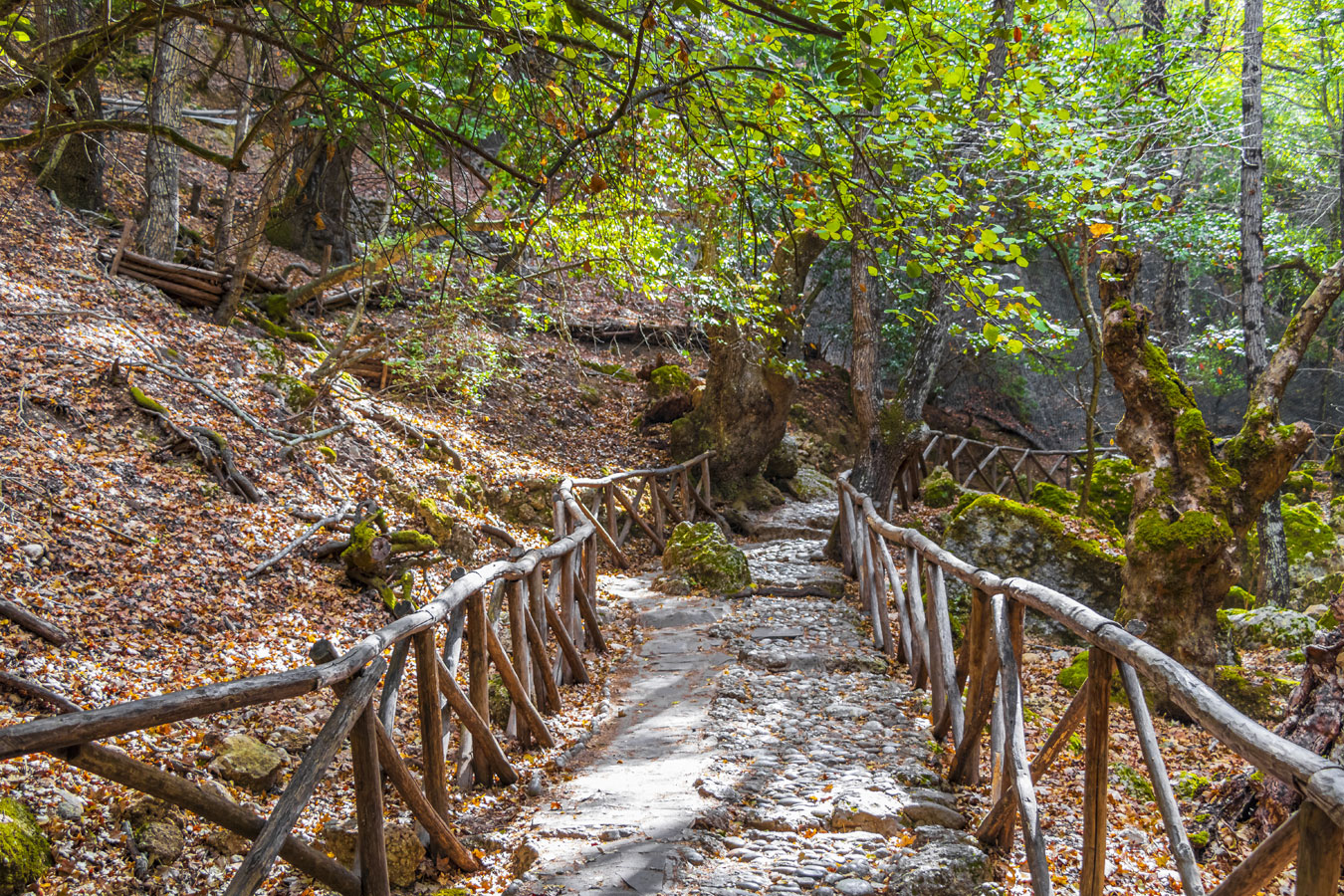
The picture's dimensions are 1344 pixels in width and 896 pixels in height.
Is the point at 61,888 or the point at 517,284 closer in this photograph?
the point at 61,888

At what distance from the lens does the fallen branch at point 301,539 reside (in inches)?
242

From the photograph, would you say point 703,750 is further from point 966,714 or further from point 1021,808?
point 1021,808

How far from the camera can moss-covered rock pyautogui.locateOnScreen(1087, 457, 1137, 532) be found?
1141cm

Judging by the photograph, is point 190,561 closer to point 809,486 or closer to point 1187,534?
point 1187,534

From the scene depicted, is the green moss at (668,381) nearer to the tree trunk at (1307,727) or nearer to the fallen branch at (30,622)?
the fallen branch at (30,622)

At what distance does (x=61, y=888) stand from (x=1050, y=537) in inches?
332

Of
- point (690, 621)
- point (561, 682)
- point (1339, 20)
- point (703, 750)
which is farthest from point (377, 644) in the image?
point (1339, 20)

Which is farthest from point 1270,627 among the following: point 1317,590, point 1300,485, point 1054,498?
point 1300,485

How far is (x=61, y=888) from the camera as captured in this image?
3.12 m

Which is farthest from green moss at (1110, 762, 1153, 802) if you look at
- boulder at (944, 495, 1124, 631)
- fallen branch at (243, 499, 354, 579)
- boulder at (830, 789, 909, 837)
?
fallen branch at (243, 499, 354, 579)

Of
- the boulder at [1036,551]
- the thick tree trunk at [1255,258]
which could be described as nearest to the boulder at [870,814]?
the boulder at [1036,551]

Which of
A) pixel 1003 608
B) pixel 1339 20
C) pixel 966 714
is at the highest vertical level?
pixel 1339 20

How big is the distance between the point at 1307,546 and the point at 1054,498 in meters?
3.62

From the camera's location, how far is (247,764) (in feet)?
13.4
